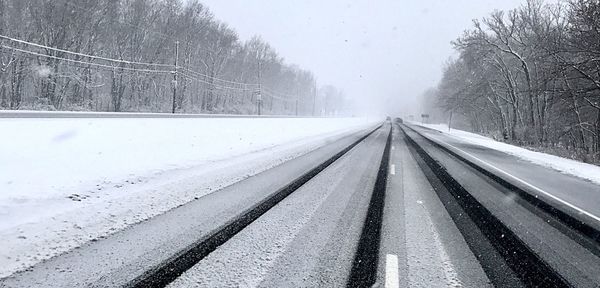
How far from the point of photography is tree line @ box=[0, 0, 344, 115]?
107ft

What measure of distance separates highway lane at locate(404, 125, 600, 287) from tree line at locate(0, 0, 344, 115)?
26.4 m

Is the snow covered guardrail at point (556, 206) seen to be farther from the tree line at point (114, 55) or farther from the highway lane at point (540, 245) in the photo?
the tree line at point (114, 55)

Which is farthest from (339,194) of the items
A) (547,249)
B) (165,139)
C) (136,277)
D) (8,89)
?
(8,89)

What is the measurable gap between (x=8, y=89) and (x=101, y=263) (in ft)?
151

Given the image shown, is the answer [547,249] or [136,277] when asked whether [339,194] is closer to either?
[547,249]

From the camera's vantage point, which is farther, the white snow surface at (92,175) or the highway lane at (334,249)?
the white snow surface at (92,175)

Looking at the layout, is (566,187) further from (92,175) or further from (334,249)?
(92,175)

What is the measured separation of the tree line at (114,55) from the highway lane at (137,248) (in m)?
23.4

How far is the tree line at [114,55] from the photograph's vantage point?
3275 centimetres

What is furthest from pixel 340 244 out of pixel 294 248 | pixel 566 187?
pixel 566 187

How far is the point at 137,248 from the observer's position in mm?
3479

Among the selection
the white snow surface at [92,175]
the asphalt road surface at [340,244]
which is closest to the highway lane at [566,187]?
the asphalt road surface at [340,244]

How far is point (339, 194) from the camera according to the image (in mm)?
6266

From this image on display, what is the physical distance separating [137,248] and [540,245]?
15.3 ft
